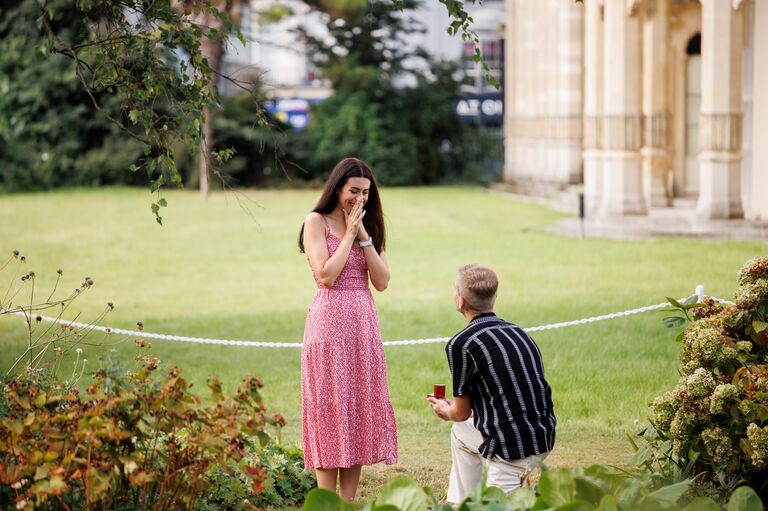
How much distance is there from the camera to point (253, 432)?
481 cm

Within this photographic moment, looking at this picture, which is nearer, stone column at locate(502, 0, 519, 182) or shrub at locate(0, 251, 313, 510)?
shrub at locate(0, 251, 313, 510)

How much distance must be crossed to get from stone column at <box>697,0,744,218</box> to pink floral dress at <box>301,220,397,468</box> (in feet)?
54.9

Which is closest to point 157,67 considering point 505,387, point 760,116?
point 505,387

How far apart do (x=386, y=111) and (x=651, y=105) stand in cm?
2118

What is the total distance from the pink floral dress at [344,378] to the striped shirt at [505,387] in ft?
2.78

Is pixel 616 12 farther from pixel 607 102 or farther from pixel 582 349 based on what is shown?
pixel 582 349

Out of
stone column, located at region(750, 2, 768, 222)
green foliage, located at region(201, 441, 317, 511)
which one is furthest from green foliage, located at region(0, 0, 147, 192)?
green foliage, located at region(201, 441, 317, 511)

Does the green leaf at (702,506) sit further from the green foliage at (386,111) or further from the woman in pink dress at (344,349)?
the green foliage at (386,111)

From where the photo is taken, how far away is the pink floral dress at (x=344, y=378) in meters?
6.40

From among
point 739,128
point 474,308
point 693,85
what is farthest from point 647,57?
point 474,308

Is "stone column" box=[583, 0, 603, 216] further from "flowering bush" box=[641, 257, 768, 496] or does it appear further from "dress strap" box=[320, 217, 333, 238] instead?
"dress strap" box=[320, 217, 333, 238]

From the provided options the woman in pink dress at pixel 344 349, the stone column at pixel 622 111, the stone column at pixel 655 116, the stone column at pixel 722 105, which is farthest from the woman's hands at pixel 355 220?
the stone column at pixel 655 116

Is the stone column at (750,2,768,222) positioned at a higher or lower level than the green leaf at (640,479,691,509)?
higher

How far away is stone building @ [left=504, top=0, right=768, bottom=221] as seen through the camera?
72.2ft
